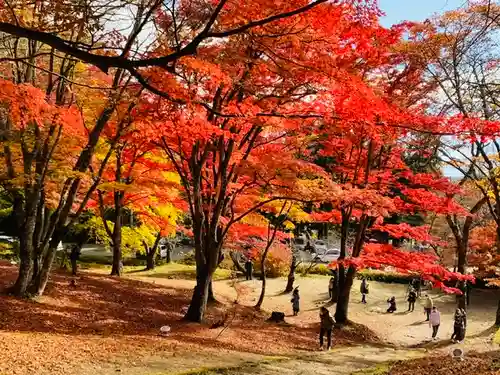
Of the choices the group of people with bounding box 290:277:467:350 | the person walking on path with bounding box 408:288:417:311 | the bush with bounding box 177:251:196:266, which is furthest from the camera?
the bush with bounding box 177:251:196:266

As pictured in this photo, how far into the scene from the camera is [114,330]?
11.1 meters

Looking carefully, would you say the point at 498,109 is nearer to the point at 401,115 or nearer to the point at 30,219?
the point at 401,115

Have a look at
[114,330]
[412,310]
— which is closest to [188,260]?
[412,310]

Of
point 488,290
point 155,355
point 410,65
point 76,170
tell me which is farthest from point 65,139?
point 488,290

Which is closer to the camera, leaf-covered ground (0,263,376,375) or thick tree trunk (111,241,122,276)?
leaf-covered ground (0,263,376,375)

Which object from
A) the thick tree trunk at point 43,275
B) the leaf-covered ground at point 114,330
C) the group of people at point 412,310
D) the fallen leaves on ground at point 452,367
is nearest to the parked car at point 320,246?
the group of people at point 412,310

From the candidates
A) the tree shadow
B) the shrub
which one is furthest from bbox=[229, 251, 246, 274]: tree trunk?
the tree shadow

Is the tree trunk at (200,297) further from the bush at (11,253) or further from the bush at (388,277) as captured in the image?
the bush at (388,277)

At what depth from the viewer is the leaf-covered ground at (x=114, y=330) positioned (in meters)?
7.90

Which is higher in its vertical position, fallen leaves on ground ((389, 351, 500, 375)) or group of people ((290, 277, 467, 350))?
fallen leaves on ground ((389, 351, 500, 375))

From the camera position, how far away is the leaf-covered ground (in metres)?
7.90

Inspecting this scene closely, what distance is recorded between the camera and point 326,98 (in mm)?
11023

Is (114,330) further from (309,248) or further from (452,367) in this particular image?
(309,248)

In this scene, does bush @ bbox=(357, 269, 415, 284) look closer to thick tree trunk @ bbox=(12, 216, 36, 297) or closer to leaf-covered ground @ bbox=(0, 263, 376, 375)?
leaf-covered ground @ bbox=(0, 263, 376, 375)
